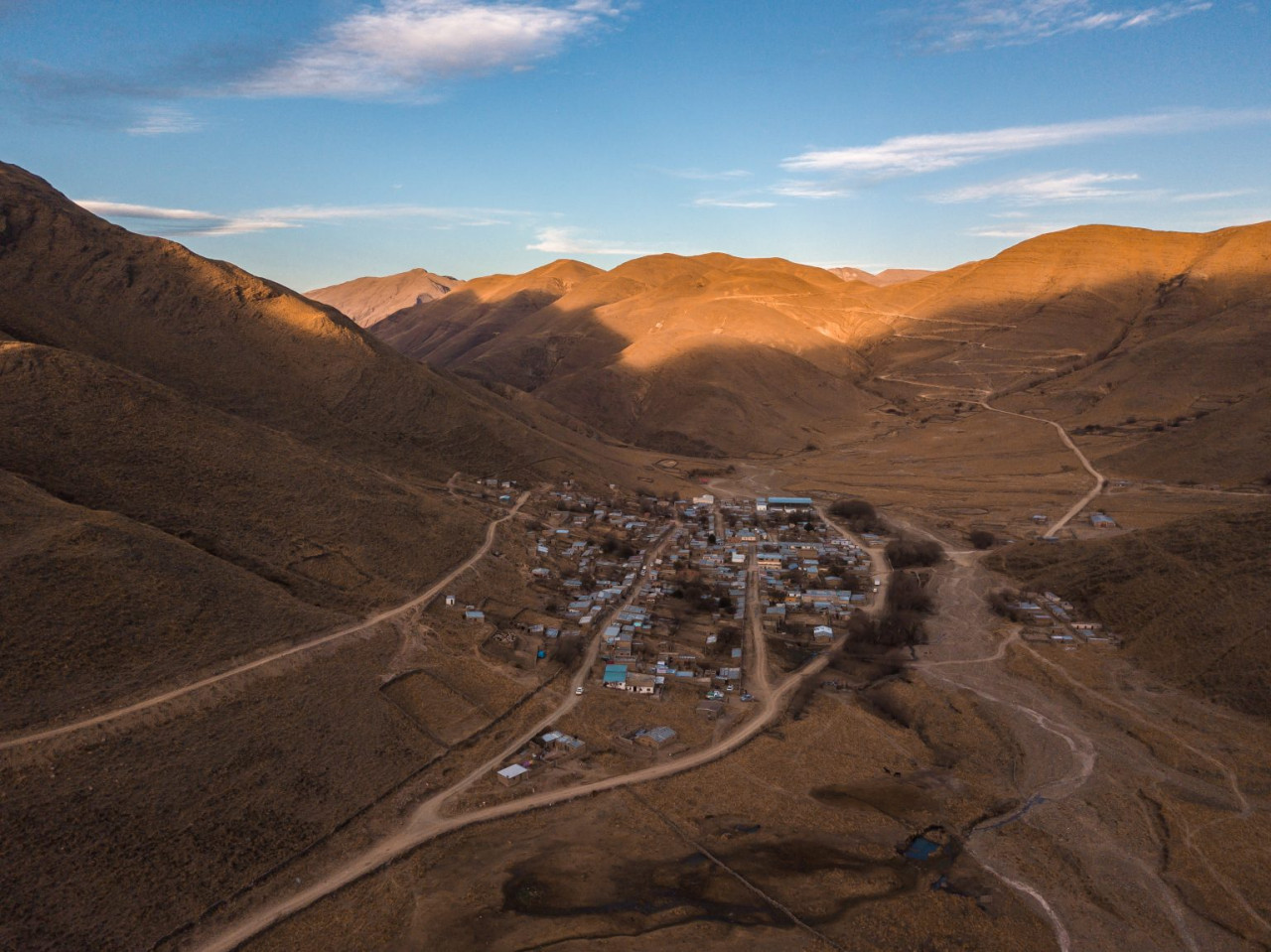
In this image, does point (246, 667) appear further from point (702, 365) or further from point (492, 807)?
point (702, 365)

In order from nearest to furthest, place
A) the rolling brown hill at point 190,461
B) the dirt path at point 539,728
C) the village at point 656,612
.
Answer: the dirt path at point 539,728 < the rolling brown hill at point 190,461 < the village at point 656,612

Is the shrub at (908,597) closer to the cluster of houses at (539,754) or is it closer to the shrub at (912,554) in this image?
the shrub at (912,554)

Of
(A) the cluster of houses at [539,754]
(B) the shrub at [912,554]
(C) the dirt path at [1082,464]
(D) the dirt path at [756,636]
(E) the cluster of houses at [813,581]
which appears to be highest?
(C) the dirt path at [1082,464]

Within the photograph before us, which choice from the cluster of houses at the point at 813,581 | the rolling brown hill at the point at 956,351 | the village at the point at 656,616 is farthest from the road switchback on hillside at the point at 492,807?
the rolling brown hill at the point at 956,351

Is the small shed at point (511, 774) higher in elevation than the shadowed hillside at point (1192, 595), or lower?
lower

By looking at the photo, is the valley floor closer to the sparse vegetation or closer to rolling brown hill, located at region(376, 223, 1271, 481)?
the sparse vegetation

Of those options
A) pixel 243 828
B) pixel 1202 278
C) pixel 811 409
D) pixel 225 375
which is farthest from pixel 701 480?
pixel 1202 278

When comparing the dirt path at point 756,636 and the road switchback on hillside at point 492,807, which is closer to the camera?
the road switchback on hillside at point 492,807
